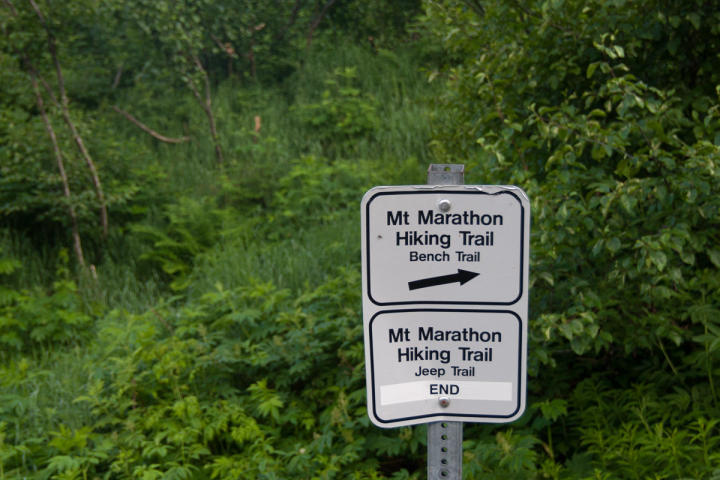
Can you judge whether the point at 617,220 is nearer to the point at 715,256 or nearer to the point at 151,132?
the point at 715,256

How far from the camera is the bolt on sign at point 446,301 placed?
174 centimetres

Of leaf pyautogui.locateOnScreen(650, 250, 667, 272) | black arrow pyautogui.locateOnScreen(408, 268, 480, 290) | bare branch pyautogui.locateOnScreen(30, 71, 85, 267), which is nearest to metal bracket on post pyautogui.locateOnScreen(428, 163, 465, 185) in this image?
black arrow pyautogui.locateOnScreen(408, 268, 480, 290)

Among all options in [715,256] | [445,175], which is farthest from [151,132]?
[445,175]

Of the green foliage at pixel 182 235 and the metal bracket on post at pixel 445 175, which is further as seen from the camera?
the green foliage at pixel 182 235

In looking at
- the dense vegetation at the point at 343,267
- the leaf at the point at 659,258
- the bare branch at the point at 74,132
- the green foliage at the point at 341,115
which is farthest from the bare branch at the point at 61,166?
the leaf at the point at 659,258

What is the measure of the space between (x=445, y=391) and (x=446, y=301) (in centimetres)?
22

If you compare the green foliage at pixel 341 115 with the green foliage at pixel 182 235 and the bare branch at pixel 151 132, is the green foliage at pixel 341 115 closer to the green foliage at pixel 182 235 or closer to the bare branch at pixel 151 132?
the bare branch at pixel 151 132

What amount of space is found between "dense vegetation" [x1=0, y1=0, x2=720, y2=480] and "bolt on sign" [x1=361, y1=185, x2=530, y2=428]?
4.84ft

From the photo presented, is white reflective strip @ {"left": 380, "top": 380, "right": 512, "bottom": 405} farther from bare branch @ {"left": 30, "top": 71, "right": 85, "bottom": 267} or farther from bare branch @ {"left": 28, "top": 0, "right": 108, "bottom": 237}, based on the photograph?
bare branch @ {"left": 28, "top": 0, "right": 108, "bottom": 237}

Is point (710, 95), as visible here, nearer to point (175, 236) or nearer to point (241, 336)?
point (241, 336)

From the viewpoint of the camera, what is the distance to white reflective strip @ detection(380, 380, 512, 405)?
1765mm

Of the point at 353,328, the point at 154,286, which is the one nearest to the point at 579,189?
the point at 353,328

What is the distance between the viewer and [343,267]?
5.73m

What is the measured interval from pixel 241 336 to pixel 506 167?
2234mm
